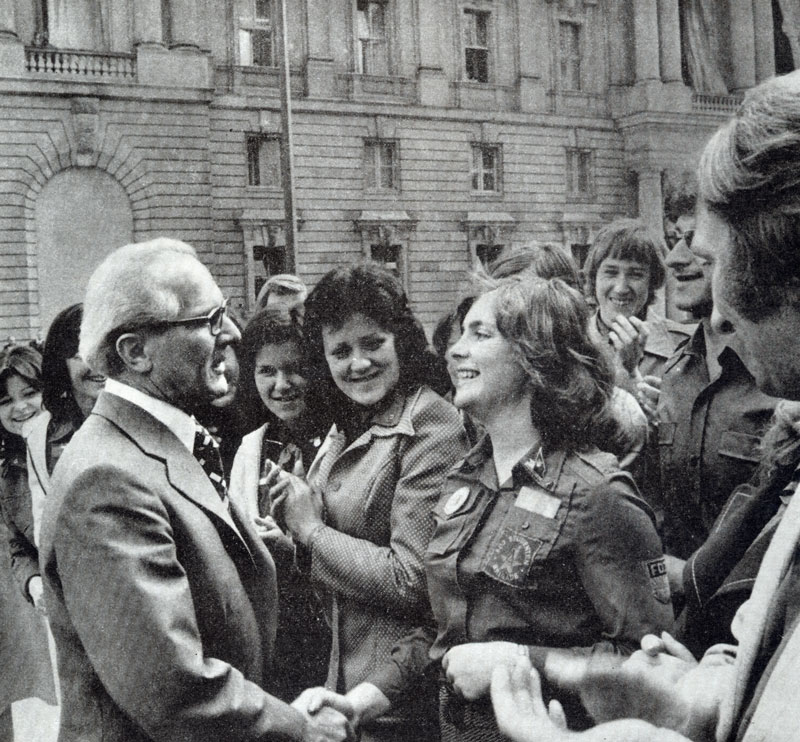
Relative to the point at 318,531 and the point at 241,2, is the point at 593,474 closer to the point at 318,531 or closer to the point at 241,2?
the point at 318,531

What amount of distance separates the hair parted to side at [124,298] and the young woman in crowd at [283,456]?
0.62m

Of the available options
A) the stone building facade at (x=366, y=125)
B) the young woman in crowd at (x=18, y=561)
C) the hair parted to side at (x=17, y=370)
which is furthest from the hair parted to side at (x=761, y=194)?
the stone building facade at (x=366, y=125)

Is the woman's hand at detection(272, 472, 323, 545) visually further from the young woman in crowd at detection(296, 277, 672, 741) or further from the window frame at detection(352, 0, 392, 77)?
the window frame at detection(352, 0, 392, 77)

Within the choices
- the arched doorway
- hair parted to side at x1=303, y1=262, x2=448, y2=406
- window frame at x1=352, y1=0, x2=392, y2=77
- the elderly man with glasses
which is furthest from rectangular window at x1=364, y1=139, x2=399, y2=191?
the elderly man with glasses

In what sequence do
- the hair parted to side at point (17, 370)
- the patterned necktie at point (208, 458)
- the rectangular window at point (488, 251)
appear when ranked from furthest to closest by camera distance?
the rectangular window at point (488, 251), the hair parted to side at point (17, 370), the patterned necktie at point (208, 458)

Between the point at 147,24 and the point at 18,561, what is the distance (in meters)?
2.37

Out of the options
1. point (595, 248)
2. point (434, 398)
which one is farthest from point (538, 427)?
point (595, 248)

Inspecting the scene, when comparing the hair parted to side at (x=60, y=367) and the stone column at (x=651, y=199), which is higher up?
the stone column at (x=651, y=199)

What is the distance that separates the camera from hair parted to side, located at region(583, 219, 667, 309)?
2.76 metres

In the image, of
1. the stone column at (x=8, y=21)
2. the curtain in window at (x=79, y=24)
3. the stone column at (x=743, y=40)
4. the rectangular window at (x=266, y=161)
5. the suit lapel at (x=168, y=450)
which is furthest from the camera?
the rectangular window at (x=266, y=161)

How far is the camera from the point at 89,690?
132cm

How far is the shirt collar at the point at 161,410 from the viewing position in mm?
1480

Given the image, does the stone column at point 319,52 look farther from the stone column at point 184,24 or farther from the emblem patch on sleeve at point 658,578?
the emblem patch on sleeve at point 658,578

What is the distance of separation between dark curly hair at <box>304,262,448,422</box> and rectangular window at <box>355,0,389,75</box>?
94.9 inches
